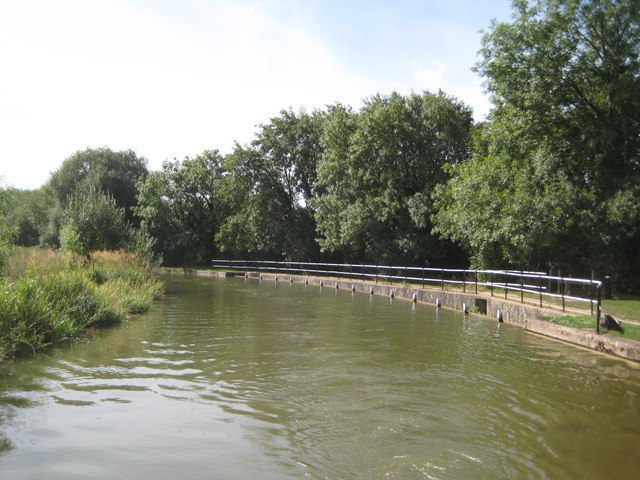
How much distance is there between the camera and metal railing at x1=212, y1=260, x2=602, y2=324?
56.1 feet

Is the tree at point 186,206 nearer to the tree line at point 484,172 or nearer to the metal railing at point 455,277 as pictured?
the metal railing at point 455,277

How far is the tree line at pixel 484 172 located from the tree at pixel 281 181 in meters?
0.11

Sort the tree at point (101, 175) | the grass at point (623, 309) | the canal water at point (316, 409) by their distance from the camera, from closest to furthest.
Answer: the canal water at point (316, 409)
the grass at point (623, 309)
the tree at point (101, 175)

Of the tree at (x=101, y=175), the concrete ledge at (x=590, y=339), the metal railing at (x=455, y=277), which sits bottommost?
the concrete ledge at (x=590, y=339)

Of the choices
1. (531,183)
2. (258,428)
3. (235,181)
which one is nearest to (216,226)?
(235,181)

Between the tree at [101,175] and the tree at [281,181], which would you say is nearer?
the tree at [281,181]

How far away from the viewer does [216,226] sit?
171 ft

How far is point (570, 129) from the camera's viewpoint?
20.2 m

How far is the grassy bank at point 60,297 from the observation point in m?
10.1

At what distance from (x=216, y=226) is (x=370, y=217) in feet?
82.5

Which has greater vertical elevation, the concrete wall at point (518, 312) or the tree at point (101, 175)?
the tree at point (101, 175)

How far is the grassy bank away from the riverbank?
10.9 metres

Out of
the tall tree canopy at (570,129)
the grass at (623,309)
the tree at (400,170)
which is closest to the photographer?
the grass at (623,309)

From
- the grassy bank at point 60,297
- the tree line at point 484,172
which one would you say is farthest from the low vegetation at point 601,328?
the grassy bank at point 60,297
